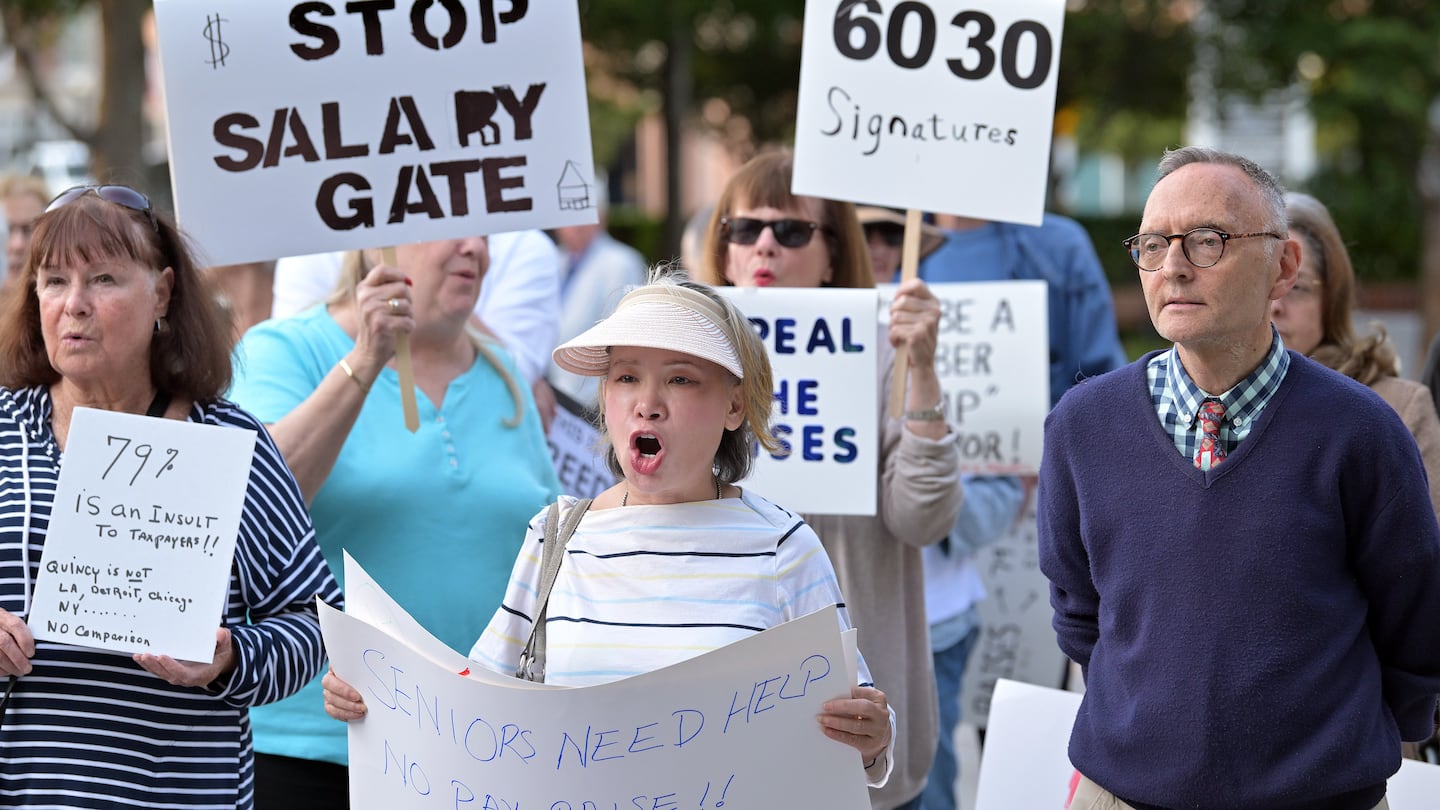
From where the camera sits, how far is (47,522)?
295cm

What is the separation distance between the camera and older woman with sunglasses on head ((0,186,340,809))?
290 centimetres

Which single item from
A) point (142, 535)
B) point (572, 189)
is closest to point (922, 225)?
point (572, 189)

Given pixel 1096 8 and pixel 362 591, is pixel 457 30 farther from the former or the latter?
pixel 1096 8

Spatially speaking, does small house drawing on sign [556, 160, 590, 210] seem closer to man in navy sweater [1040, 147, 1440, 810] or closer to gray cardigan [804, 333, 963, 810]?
gray cardigan [804, 333, 963, 810]

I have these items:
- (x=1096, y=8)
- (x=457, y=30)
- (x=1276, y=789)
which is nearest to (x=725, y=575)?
(x=1276, y=789)

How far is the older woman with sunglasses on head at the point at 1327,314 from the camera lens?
3898 millimetres

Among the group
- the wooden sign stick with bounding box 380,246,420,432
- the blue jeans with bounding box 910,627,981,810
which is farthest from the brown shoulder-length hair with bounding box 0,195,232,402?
the blue jeans with bounding box 910,627,981,810

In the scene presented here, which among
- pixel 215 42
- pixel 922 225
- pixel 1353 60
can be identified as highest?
pixel 1353 60

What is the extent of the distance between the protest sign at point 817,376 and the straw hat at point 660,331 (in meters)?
1.13

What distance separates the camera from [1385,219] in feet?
75.0

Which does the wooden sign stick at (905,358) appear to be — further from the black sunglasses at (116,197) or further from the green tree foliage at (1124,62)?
the green tree foliage at (1124,62)

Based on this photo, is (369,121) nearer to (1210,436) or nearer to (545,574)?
(545,574)

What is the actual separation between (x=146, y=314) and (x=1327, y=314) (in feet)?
8.56

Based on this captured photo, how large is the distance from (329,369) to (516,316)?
1.57 m
